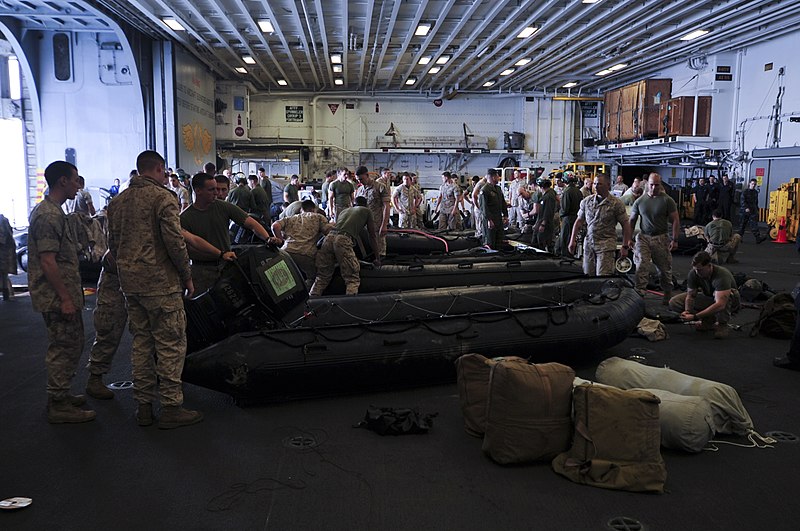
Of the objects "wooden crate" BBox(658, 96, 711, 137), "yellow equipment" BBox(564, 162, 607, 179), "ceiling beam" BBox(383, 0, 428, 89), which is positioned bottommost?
"yellow equipment" BBox(564, 162, 607, 179)

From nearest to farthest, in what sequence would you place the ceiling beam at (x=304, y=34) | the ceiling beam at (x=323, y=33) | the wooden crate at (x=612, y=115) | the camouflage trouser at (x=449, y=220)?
the ceiling beam at (x=323, y=33) < the ceiling beam at (x=304, y=34) < the camouflage trouser at (x=449, y=220) < the wooden crate at (x=612, y=115)

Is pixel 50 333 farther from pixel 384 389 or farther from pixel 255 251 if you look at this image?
pixel 384 389

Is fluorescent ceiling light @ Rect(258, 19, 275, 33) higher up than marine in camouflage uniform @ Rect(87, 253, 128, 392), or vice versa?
fluorescent ceiling light @ Rect(258, 19, 275, 33)

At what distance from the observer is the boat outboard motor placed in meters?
4.43

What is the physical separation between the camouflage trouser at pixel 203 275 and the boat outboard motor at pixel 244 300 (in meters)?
0.27

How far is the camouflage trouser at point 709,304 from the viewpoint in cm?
627

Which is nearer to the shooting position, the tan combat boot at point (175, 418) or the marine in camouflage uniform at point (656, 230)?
the tan combat boot at point (175, 418)

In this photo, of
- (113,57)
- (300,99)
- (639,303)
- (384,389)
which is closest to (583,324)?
(639,303)

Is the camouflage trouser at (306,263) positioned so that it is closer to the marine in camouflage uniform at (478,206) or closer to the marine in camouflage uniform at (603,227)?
the marine in camouflage uniform at (603,227)

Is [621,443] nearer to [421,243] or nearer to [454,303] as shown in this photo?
[454,303]

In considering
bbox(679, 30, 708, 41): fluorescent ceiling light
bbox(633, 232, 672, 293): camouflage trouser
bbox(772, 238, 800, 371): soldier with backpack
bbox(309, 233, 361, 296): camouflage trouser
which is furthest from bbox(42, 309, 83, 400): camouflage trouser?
bbox(679, 30, 708, 41): fluorescent ceiling light

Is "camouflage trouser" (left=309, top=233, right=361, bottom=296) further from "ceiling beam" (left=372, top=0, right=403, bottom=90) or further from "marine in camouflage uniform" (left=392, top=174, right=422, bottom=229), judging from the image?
"ceiling beam" (left=372, top=0, right=403, bottom=90)

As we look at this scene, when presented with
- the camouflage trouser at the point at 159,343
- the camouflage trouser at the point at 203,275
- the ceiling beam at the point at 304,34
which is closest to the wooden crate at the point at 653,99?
the ceiling beam at the point at 304,34

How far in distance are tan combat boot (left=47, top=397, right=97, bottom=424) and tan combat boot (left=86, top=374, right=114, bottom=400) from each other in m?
0.38
